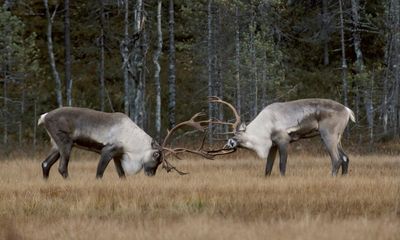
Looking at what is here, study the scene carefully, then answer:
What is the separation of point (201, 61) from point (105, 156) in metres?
19.0

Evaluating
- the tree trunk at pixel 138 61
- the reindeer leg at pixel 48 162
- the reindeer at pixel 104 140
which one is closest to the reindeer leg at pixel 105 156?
the reindeer at pixel 104 140

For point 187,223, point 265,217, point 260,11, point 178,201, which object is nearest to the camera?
point 187,223

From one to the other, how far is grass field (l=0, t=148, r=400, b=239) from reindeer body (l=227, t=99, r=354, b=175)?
0.90 meters

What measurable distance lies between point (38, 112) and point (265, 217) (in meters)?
23.6

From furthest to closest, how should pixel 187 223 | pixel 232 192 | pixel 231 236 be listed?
pixel 232 192 < pixel 187 223 < pixel 231 236

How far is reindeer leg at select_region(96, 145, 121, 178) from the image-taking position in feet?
43.4

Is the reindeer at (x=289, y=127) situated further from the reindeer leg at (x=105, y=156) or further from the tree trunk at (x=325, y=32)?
the tree trunk at (x=325, y=32)

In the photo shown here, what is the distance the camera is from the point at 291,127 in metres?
14.1

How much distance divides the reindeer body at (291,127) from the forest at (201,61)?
9347 millimetres

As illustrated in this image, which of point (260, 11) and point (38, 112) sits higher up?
point (260, 11)

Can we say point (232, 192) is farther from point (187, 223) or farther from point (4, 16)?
point (4, 16)

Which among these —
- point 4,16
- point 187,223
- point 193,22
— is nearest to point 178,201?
point 187,223

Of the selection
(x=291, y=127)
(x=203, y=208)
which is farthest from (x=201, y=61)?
(x=203, y=208)

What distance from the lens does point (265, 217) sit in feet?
27.3
